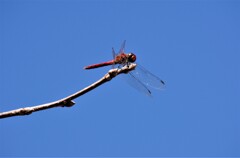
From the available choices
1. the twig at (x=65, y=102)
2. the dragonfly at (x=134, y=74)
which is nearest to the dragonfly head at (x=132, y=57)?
the dragonfly at (x=134, y=74)

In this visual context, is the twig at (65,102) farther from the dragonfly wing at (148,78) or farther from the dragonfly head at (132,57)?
the dragonfly wing at (148,78)

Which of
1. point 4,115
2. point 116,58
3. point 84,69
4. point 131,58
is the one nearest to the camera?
point 4,115

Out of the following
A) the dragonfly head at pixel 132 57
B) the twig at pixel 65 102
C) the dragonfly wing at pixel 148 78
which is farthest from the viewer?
the dragonfly wing at pixel 148 78

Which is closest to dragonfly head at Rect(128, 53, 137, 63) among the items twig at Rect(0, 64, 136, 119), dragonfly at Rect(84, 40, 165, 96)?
dragonfly at Rect(84, 40, 165, 96)

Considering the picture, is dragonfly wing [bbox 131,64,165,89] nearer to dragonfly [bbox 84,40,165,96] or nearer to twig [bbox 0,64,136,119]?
dragonfly [bbox 84,40,165,96]

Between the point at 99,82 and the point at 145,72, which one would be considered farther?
the point at 145,72

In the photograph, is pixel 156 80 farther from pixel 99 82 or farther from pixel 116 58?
pixel 99 82

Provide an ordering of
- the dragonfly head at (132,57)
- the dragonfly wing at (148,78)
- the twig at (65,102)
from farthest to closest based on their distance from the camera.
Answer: the dragonfly wing at (148,78), the dragonfly head at (132,57), the twig at (65,102)

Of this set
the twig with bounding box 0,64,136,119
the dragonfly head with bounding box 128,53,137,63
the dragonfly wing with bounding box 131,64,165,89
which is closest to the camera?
the twig with bounding box 0,64,136,119

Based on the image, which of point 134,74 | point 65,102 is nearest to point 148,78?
point 134,74

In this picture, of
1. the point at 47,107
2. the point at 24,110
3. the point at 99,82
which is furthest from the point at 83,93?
the point at 24,110

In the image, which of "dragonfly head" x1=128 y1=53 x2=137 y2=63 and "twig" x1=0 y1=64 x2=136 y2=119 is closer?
"twig" x1=0 y1=64 x2=136 y2=119
